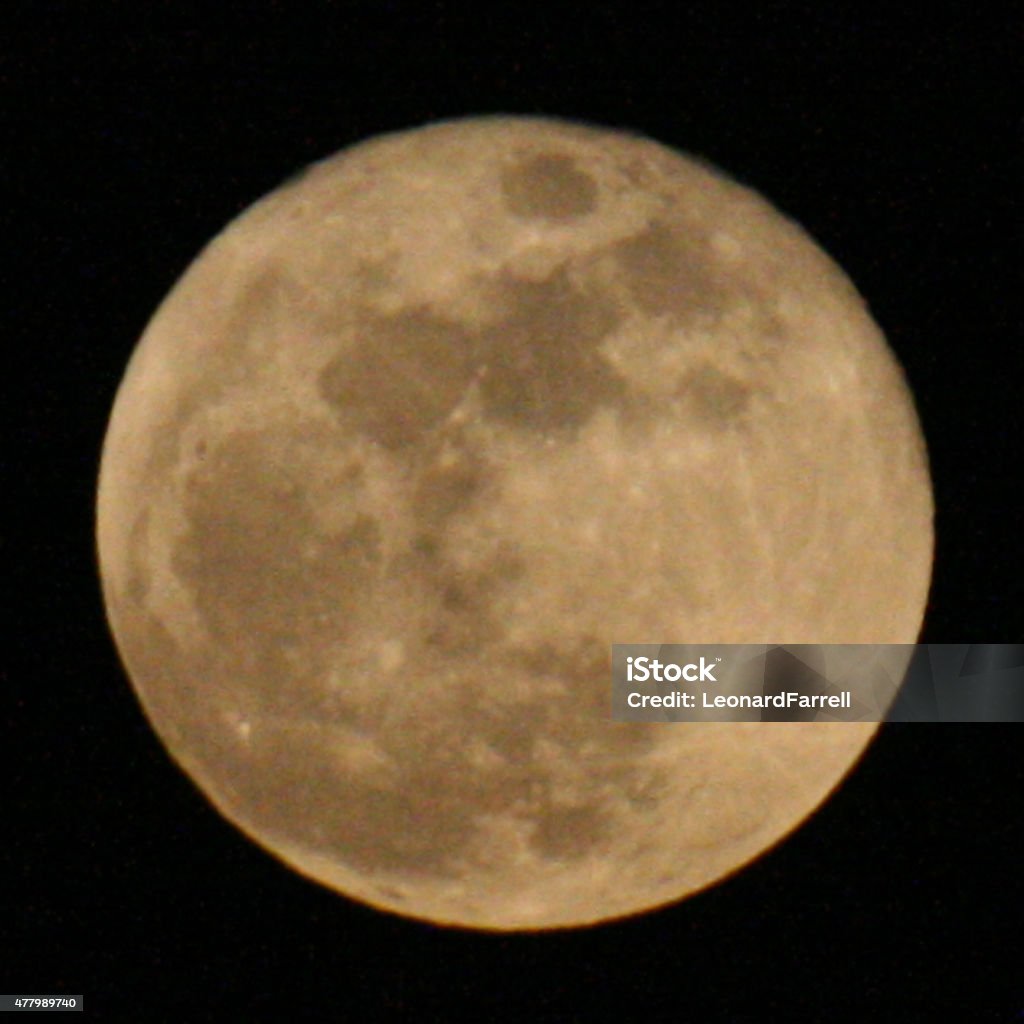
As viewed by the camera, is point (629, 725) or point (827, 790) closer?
point (629, 725)

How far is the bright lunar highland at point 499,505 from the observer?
4.24 metres

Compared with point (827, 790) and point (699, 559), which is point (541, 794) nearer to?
point (699, 559)

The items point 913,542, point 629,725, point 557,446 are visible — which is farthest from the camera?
point 913,542

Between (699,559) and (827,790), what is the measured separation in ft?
5.91

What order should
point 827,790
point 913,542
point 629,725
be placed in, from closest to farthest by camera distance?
point 629,725 < point 913,542 < point 827,790

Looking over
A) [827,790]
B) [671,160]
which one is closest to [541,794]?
[827,790]

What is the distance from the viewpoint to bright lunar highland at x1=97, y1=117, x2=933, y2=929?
13.9ft

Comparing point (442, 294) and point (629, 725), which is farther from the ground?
point (442, 294)

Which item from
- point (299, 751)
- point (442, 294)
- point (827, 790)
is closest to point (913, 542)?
point (827, 790)

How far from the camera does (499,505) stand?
4195mm

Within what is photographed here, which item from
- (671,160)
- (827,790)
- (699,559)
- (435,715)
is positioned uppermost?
(671,160)

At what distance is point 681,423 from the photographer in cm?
432

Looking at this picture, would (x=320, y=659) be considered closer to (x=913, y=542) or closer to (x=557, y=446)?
(x=557, y=446)

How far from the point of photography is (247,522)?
4.42m
